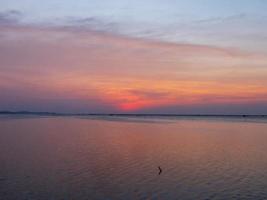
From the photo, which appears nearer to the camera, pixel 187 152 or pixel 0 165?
pixel 0 165

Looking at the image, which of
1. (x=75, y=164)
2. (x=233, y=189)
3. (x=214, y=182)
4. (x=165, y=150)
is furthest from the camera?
(x=165, y=150)

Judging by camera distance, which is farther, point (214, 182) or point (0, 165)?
point (0, 165)

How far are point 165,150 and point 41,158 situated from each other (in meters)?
12.7

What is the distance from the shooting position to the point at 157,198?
19.5 m

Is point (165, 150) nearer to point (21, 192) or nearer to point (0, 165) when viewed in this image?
point (0, 165)

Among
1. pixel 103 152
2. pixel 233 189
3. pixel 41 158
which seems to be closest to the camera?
pixel 233 189

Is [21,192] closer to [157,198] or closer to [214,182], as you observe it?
[157,198]

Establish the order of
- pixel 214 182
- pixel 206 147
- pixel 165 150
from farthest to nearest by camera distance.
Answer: pixel 206 147 → pixel 165 150 → pixel 214 182

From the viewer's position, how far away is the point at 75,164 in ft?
93.0

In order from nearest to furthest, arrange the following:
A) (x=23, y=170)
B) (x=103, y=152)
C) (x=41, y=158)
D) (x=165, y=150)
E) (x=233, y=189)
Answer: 1. (x=233, y=189)
2. (x=23, y=170)
3. (x=41, y=158)
4. (x=103, y=152)
5. (x=165, y=150)

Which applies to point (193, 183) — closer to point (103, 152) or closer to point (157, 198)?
point (157, 198)

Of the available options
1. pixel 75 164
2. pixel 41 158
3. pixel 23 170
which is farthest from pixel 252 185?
pixel 41 158

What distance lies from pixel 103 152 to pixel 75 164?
7.01 meters

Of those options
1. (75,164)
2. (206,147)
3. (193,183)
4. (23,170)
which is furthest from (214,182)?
(206,147)
